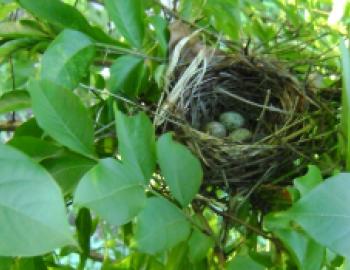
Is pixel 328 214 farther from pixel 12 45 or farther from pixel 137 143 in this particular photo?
pixel 12 45

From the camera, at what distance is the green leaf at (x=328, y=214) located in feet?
1.21

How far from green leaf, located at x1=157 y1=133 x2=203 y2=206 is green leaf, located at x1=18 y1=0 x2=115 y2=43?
172 millimetres

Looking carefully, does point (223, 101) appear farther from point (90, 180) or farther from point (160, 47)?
point (90, 180)

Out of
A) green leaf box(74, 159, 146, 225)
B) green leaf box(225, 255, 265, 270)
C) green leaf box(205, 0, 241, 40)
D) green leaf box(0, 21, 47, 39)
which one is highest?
green leaf box(205, 0, 241, 40)

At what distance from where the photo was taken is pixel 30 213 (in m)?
0.32

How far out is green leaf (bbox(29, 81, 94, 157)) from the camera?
444 mm

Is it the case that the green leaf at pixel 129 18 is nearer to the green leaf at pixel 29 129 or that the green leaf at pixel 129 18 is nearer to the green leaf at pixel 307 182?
the green leaf at pixel 29 129

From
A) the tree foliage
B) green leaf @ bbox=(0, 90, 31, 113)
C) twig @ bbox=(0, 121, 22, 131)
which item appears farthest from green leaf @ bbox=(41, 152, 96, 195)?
twig @ bbox=(0, 121, 22, 131)

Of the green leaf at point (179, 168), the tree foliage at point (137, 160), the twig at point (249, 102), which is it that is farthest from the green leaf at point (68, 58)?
the twig at point (249, 102)

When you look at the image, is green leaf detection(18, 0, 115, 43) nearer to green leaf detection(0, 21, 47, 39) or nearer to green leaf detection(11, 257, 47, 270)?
green leaf detection(0, 21, 47, 39)

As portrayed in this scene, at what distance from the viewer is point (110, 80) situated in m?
0.57

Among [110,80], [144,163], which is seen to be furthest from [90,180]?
[110,80]

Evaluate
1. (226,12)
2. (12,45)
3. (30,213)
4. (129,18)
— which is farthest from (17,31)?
(30,213)

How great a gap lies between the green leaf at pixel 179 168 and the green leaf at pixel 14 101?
17 cm
